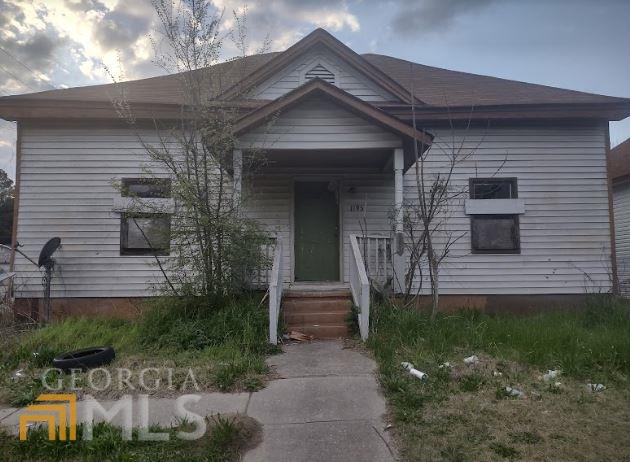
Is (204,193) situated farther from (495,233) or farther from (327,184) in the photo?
(495,233)

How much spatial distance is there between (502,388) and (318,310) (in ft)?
10.4

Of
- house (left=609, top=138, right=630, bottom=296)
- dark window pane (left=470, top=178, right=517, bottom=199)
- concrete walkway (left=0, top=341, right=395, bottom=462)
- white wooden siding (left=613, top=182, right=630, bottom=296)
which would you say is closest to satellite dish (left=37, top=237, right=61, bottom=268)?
concrete walkway (left=0, top=341, right=395, bottom=462)

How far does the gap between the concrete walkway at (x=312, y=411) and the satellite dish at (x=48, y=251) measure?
421 centimetres

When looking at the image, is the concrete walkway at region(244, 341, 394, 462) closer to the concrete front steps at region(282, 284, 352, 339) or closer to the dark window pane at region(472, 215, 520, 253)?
the concrete front steps at region(282, 284, 352, 339)

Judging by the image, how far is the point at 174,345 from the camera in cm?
529

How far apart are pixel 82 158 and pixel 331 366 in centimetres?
654

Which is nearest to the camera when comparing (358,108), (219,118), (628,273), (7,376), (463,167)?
(7,376)

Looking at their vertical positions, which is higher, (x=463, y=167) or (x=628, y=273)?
(x=463, y=167)

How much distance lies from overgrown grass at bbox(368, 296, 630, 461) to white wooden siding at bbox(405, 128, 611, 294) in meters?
2.09

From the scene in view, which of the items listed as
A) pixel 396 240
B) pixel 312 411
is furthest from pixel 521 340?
pixel 312 411

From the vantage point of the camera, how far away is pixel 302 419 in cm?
345

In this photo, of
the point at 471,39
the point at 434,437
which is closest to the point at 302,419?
the point at 434,437

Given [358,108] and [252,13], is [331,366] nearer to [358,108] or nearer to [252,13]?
[358,108]

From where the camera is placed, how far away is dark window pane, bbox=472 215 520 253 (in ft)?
27.2
